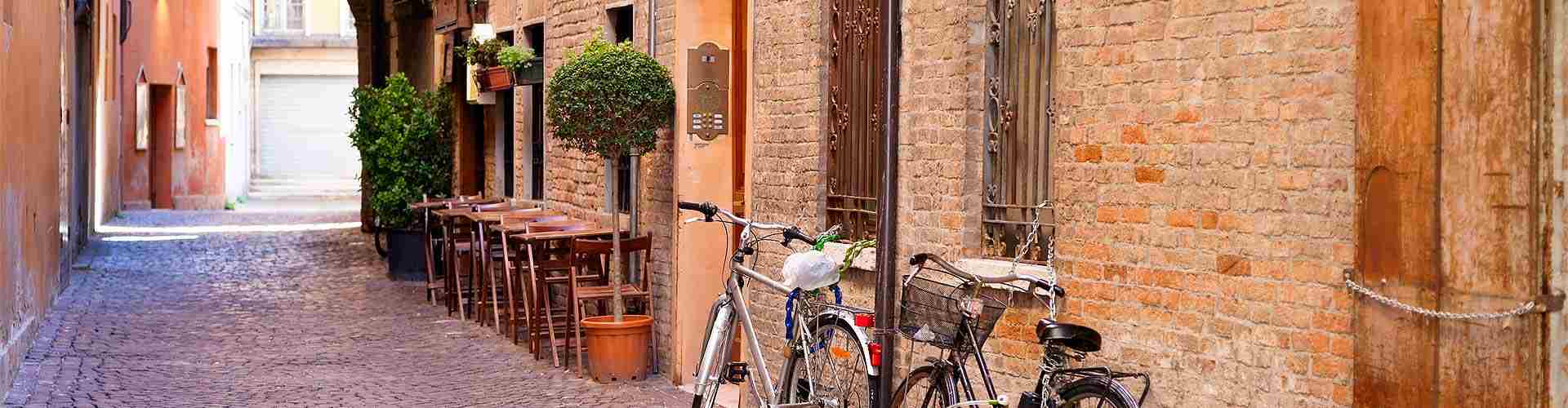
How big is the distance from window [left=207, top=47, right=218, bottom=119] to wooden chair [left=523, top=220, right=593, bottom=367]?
22292 millimetres

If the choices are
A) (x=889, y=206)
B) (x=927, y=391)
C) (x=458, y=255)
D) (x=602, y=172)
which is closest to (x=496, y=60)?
(x=458, y=255)

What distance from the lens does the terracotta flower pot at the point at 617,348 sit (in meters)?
9.26

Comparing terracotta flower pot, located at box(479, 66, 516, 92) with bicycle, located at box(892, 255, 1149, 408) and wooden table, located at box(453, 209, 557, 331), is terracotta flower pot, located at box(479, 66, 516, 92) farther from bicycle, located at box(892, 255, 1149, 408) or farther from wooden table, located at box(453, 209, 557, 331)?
bicycle, located at box(892, 255, 1149, 408)

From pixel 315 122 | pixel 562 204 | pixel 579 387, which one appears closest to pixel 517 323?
pixel 562 204

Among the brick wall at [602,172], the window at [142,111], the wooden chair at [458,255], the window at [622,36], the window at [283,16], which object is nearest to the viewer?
the brick wall at [602,172]

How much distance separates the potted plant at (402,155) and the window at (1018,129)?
9886mm

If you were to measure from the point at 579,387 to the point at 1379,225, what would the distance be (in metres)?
5.24

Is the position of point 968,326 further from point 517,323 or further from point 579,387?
point 517,323

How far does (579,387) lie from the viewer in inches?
361

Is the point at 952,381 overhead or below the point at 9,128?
below

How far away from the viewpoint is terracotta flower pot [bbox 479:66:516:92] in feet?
43.0

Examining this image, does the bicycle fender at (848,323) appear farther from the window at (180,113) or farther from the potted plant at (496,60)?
the window at (180,113)

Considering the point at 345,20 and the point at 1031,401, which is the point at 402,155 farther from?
the point at 345,20

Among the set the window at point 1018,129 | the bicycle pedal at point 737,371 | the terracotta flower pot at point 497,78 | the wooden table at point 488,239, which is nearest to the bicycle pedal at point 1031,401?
the window at point 1018,129
